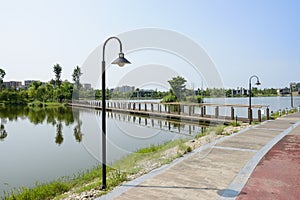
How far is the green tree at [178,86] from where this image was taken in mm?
27969

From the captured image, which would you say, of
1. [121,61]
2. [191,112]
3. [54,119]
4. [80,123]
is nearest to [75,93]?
[54,119]

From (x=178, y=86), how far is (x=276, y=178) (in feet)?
81.0

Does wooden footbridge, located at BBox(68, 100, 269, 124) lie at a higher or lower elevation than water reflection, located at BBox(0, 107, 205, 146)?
higher

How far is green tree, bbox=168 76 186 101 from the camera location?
28.0 m

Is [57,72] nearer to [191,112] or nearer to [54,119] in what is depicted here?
[54,119]

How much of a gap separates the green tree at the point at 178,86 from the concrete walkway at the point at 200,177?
68.5 feet

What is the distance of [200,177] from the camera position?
4.79 meters

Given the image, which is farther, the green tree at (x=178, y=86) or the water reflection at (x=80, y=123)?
the green tree at (x=178, y=86)

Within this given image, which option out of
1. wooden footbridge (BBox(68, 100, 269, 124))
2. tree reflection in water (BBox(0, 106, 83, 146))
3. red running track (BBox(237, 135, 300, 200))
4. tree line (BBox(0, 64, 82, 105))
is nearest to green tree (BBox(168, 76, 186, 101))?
wooden footbridge (BBox(68, 100, 269, 124))

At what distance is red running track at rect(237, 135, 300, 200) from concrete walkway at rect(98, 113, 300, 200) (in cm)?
15

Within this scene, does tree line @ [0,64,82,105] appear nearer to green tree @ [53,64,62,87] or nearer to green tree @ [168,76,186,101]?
green tree @ [53,64,62,87]

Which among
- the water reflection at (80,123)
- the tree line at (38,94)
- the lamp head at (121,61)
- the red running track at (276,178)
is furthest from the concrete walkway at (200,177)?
the tree line at (38,94)

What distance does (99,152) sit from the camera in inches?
409

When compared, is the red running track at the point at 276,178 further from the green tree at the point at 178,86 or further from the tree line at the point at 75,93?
the green tree at the point at 178,86
